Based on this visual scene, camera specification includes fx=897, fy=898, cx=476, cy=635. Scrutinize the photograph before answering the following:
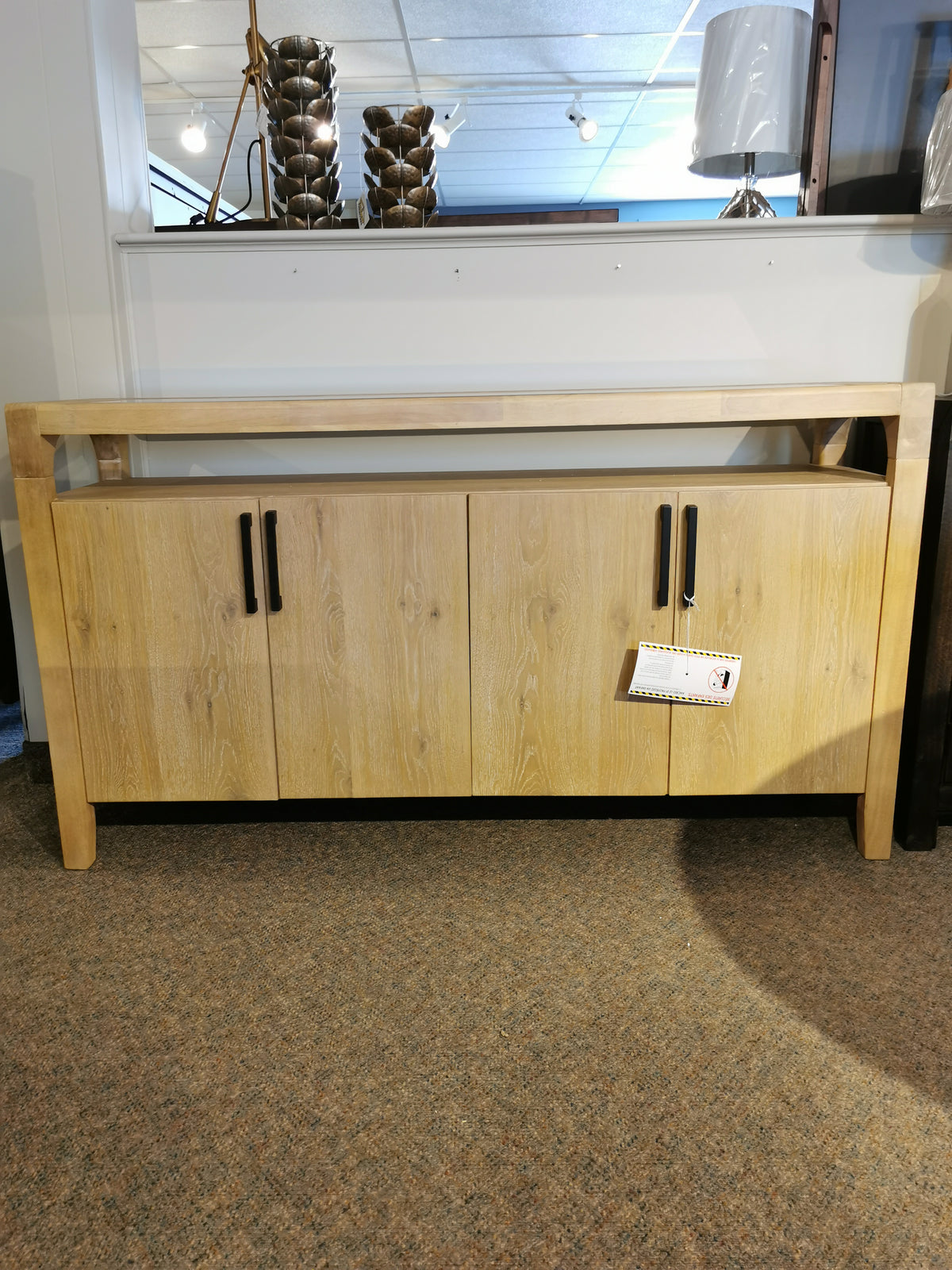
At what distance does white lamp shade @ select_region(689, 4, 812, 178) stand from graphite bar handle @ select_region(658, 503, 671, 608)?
0.86m

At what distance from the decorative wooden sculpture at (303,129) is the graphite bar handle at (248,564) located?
2.62ft

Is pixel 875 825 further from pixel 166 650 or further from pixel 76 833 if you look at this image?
pixel 76 833

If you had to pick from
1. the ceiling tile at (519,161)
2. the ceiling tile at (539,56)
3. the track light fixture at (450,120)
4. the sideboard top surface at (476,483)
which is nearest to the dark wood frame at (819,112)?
the sideboard top surface at (476,483)

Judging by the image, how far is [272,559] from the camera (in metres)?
1.52

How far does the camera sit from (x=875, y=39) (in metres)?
1.81

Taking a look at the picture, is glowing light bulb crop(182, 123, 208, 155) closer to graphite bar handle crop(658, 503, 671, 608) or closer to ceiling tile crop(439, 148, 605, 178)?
ceiling tile crop(439, 148, 605, 178)

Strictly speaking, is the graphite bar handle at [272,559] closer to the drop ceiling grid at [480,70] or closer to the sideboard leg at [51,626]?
the sideboard leg at [51,626]

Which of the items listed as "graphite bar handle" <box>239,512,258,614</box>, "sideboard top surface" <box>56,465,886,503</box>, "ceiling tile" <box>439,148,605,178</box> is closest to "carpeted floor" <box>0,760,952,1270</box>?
"graphite bar handle" <box>239,512,258,614</box>

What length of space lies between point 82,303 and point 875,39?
5.63 ft

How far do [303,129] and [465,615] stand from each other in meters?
1.15

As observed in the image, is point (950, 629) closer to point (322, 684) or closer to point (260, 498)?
point (322, 684)

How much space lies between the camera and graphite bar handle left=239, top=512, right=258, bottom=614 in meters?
1.50

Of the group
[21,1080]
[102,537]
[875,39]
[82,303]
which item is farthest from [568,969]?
[875,39]

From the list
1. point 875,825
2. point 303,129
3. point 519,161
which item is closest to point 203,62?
point 519,161
